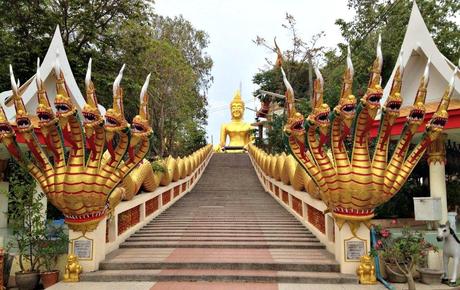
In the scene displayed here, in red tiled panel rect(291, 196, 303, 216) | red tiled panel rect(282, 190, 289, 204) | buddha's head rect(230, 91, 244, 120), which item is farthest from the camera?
buddha's head rect(230, 91, 244, 120)

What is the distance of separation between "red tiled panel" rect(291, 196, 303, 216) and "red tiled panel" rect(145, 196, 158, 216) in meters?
3.99

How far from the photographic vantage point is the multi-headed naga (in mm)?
7289

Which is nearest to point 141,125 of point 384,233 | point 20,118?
point 20,118

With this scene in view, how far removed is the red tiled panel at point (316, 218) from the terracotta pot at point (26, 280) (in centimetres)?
573

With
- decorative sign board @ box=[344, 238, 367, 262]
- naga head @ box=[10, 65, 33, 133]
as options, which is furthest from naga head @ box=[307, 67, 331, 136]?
naga head @ box=[10, 65, 33, 133]

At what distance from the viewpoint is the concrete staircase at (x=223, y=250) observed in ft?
24.7

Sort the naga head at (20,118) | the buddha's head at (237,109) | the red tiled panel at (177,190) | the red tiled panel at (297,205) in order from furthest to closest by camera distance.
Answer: the buddha's head at (237,109), the red tiled panel at (177,190), the red tiled panel at (297,205), the naga head at (20,118)

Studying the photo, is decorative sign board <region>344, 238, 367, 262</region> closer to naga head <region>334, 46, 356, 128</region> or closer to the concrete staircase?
the concrete staircase

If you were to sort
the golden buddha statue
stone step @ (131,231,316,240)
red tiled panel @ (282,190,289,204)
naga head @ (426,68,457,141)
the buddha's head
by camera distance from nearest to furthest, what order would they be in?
naga head @ (426,68,457,141) → stone step @ (131,231,316,240) → red tiled panel @ (282,190,289,204) → the golden buddha statue → the buddha's head

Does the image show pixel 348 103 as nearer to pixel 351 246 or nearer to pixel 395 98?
pixel 395 98

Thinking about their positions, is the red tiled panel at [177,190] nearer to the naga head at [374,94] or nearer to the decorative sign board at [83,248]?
the decorative sign board at [83,248]

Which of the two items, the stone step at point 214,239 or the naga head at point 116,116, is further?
the stone step at point 214,239

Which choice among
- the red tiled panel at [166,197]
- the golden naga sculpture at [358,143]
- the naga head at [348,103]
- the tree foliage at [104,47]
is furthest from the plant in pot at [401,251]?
the tree foliage at [104,47]

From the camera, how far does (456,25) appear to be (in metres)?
18.9
